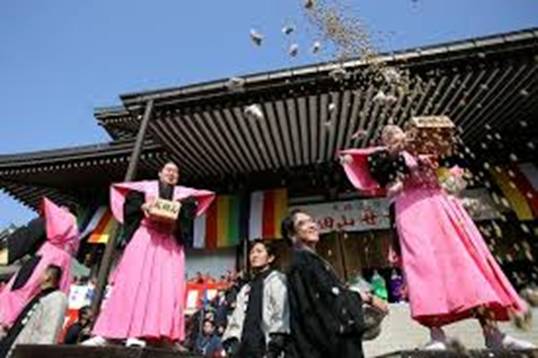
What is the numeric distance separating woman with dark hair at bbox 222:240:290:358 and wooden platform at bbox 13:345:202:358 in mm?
681

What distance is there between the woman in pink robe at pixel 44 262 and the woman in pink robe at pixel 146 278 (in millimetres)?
1036

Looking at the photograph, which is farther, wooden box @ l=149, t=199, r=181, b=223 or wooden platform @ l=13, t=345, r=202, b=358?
wooden box @ l=149, t=199, r=181, b=223

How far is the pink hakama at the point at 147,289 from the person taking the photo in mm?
5098

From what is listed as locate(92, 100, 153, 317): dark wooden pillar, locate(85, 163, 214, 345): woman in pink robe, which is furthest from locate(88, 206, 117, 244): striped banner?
locate(85, 163, 214, 345): woman in pink robe

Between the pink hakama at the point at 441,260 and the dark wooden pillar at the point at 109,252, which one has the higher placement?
the dark wooden pillar at the point at 109,252

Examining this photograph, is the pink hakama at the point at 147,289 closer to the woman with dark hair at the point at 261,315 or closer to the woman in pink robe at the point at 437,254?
the woman with dark hair at the point at 261,315

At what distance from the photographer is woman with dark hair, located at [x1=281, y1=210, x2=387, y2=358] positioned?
352 centimetres

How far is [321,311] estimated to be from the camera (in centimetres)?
364

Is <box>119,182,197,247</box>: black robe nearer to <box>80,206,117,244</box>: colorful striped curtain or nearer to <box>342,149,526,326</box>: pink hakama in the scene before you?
<box>342,149,526,326</box>: pink hakama

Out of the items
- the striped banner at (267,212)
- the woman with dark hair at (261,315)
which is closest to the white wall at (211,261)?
the striped banner at (267,212)

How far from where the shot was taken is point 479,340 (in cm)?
619

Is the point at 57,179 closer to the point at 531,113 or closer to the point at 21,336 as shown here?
the point at 21,336

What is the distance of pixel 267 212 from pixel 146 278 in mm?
4771

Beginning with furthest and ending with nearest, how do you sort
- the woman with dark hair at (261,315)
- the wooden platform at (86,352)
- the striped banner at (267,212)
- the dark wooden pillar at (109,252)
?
1. the striped banner at (267,212)
2. the dark wooden pillar at (109,252)
3. the woman with dark hair at (261,315)
4. the wooden platform at (86,352)
